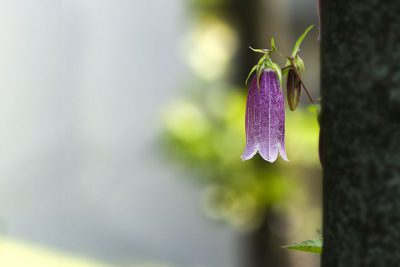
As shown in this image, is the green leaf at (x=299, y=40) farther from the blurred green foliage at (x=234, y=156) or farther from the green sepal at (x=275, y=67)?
the blurred green foliage at (x=234, y=156)

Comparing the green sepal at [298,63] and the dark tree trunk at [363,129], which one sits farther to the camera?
the green sepal at [298,63]

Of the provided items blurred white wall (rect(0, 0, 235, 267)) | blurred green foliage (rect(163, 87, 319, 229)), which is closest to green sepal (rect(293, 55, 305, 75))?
blurred green foliage (rect(163, 87, 319, 229))

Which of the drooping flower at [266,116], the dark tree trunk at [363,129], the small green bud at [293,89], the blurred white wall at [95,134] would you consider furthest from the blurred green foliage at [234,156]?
the dark tree trunk at [363,129]

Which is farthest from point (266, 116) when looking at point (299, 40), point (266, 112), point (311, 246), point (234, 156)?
point (234, 156)

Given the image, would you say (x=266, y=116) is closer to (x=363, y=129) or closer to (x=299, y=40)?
(x=299, y=40)

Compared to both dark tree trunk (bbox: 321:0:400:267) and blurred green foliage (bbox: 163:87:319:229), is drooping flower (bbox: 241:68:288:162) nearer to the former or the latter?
dark tree trunk (bbox: 321:0:400:267)
